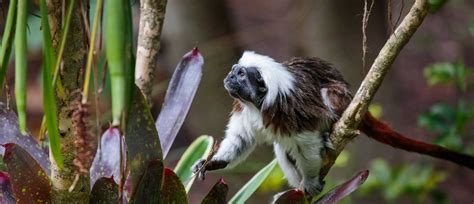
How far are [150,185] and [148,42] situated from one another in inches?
21.0

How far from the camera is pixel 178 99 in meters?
1.70

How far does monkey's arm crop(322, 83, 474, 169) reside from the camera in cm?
199

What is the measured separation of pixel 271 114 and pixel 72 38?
82 centimetres

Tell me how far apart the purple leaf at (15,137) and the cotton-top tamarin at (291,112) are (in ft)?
1.54

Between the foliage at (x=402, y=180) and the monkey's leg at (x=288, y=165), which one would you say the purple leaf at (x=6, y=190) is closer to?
the monkey's leg at (x=288, y=165)

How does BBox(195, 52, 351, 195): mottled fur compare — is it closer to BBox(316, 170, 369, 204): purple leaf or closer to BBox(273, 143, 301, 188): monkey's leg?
BBox(273, 143, 301, 188): monkey's leg

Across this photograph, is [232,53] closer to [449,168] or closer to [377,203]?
[377,203]

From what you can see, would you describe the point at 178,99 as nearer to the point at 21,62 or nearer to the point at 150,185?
the point at 150,185

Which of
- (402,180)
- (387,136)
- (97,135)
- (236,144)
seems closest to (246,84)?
(236,144)

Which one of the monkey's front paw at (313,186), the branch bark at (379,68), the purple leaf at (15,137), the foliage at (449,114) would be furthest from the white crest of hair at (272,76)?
the foliage at (449,114)

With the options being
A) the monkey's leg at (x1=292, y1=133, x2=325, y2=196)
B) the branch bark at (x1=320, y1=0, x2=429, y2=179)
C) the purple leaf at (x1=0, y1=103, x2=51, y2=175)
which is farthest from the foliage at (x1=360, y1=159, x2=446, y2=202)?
the purple leaf at (x1=0, y1=103, x2=51, y2=175)

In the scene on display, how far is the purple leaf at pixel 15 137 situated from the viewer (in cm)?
153

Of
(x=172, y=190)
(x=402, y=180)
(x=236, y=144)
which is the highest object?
(x=172, y=190)

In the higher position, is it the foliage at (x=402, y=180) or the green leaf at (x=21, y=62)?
the green leaf at (x=21, y=62)
